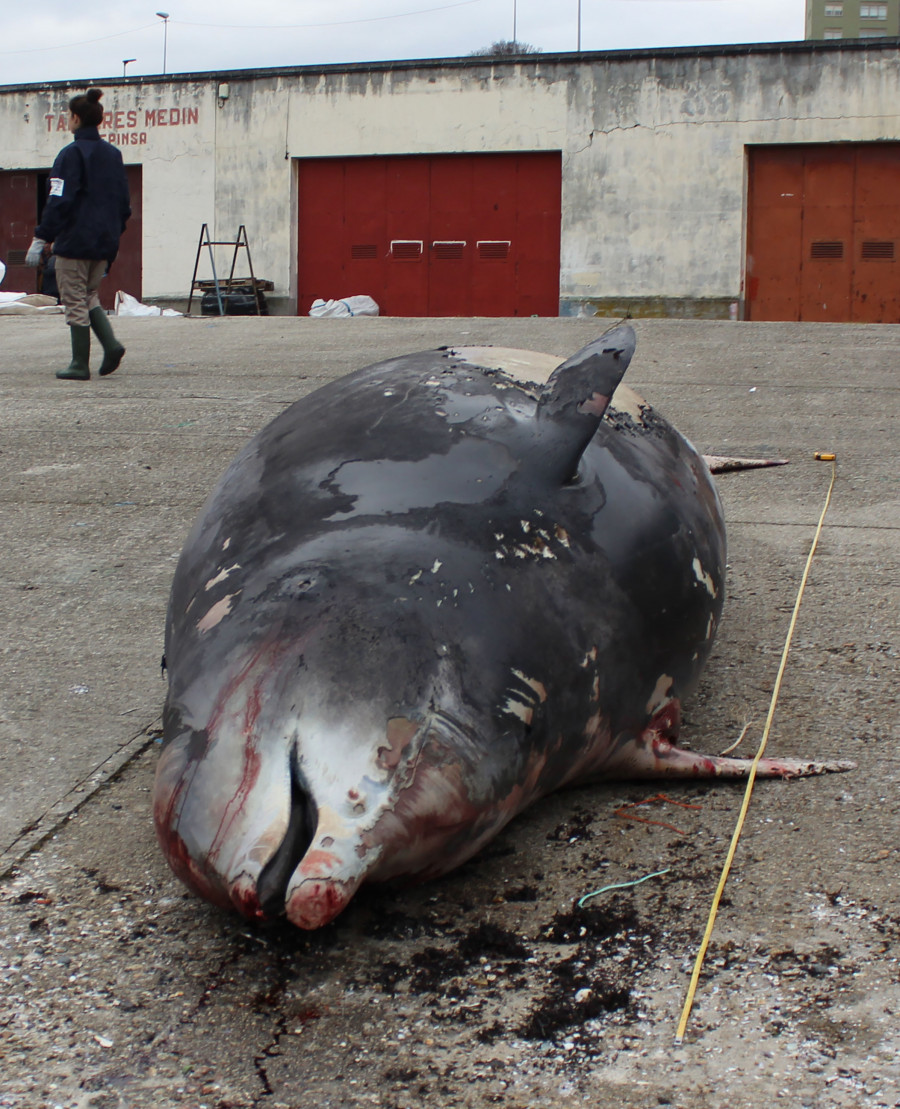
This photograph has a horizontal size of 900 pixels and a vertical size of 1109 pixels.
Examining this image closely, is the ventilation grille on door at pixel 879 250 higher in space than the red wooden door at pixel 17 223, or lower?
lower

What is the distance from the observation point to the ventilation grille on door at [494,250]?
19016 millimetres

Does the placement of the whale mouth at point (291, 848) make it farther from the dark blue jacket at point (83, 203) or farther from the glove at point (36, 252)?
the dark blue jacket at point (83, 203)

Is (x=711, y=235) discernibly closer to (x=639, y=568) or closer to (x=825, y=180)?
(x=825, y=180)

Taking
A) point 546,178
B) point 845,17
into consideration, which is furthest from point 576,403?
point 845,17

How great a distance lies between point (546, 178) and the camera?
61.6 ft

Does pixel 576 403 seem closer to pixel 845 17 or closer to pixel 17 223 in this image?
pixel 17 223

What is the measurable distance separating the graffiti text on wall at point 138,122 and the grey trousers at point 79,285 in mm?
13679

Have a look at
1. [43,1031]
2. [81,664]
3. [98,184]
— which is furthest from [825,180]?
[43,1031]

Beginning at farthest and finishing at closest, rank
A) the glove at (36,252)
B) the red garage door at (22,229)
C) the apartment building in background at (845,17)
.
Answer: the apartment building in background at (845,17), the red garage door at (22,229), the glove at (36,252)

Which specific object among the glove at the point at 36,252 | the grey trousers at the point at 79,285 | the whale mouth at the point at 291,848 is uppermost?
the glove at the point at 36,252

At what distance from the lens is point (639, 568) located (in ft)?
7.17

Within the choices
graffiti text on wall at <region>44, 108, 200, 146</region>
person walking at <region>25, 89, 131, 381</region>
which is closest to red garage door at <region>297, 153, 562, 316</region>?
graffiti text on wall at <region>44, 108, 200, 146</region>

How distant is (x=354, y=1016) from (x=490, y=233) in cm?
1836

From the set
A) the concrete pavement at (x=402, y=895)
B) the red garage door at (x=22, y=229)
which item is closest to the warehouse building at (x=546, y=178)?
the red garage door at (x=22, y=229)
